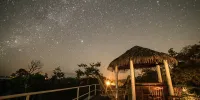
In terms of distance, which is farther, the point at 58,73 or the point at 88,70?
the point at 58,73

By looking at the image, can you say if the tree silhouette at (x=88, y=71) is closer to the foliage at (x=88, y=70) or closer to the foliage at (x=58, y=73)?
the foliage at (x=88, y=70)

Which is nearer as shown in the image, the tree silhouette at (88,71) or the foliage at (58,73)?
the tree silhouette at (88,71)

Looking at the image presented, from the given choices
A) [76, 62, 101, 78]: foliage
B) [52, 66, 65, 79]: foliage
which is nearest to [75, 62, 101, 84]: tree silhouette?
[76, 62, 101, 78]: foliage

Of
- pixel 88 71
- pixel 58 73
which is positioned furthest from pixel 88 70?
pixel 58 73

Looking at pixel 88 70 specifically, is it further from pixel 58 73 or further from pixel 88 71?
pixel 58 73

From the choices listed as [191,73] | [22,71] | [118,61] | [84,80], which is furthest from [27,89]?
[191,73]

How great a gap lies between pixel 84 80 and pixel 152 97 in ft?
67.9

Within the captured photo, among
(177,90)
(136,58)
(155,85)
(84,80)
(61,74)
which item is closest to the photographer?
(136,58)

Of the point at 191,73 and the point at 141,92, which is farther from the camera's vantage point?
the point at 191,73

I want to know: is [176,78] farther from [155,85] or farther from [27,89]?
[27,89]

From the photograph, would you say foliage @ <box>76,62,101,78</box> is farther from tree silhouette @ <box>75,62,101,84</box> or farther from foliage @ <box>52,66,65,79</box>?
foliage @ <box>52,66,65,79</box>

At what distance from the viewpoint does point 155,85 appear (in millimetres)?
6750

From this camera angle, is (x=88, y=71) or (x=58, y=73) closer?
(x=88, y=71)

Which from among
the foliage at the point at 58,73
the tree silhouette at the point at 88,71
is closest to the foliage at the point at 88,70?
the tree silhouette at the point at 88,71
